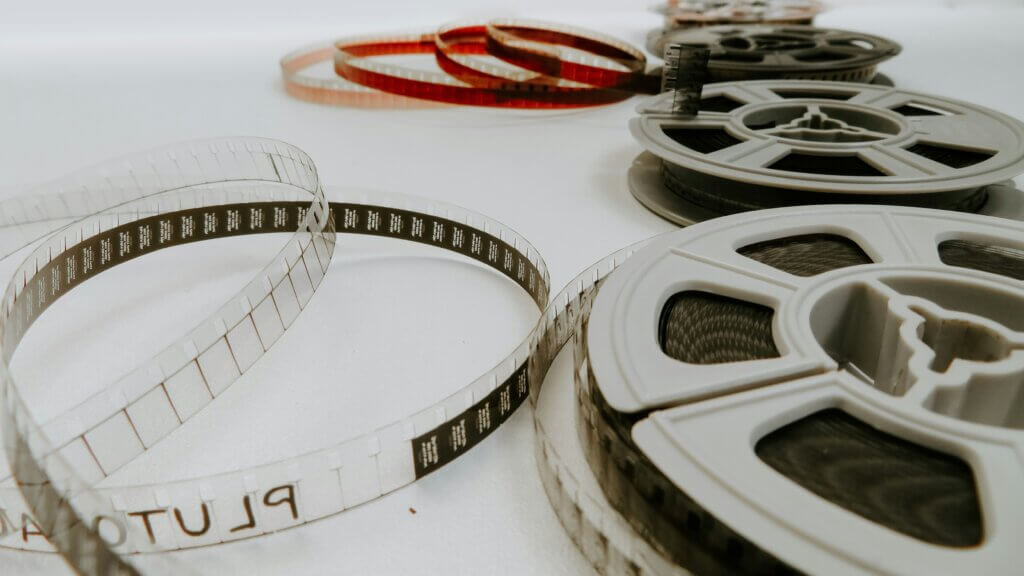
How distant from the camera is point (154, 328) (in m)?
2.03

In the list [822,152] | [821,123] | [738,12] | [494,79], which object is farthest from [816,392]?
[738,12]

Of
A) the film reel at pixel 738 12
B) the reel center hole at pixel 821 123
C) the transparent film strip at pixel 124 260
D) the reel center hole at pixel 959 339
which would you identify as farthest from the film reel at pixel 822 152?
the film reel at pixel 738 12

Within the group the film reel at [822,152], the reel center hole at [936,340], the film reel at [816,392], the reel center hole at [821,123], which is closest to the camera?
the film reel at [816,392]

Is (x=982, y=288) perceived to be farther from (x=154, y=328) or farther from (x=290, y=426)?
(x=154, y=328)

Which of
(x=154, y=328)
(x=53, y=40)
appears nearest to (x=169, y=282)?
(x=154, y=328)

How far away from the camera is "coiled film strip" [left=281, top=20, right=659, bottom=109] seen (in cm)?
394

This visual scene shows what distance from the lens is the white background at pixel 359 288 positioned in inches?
54.2

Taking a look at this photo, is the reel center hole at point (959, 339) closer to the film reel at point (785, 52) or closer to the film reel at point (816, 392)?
the film reel at point (816, 392)

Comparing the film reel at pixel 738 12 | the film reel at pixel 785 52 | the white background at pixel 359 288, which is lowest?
the white background at pixel 359 288

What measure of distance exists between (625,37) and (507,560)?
543 centimetres

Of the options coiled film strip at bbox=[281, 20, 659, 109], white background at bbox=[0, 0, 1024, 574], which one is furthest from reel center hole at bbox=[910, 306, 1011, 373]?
coiled film strip at bbox=[281, 20, 659, 109]

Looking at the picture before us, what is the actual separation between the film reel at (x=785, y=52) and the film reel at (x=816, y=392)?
1.97 meters

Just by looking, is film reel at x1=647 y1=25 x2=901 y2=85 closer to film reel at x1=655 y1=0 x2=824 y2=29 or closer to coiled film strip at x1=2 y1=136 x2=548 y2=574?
film reel at x1=655 y1=0 x2=824 y2=29

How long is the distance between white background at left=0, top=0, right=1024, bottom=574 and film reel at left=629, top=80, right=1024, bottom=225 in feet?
0.69
